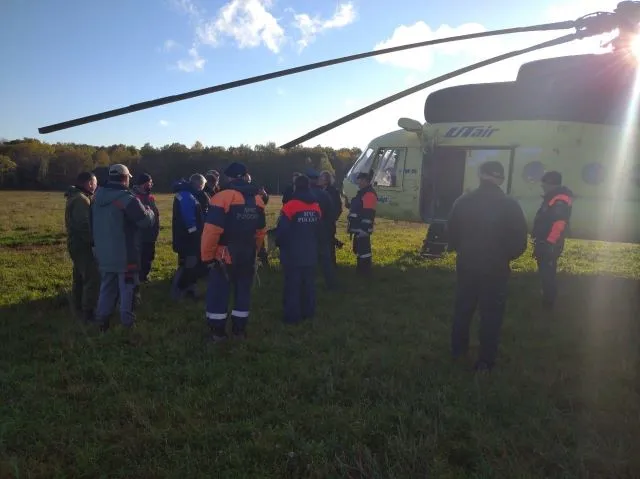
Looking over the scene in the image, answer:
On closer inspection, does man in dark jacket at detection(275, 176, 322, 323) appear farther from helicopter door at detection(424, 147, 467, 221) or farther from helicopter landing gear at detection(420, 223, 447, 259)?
helicopter landing gear at detection(420, 223, 447, 259)

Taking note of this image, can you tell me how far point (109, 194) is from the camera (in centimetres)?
550

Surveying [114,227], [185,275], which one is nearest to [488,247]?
[114,227]

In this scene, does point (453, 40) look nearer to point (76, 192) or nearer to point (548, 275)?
point (548, 275)

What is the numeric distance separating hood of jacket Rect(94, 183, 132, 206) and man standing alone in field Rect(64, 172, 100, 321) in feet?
1.73

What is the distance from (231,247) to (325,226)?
251 centimetres

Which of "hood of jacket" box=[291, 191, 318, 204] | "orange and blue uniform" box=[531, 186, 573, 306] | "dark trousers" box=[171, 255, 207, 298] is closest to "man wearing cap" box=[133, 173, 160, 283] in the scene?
"dark trousers" box=[171, 255, 207, 298]

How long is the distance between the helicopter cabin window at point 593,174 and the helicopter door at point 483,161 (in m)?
1.15

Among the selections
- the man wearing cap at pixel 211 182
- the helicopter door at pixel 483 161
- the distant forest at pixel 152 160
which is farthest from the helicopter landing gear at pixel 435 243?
the distant forest at pixel 152 160

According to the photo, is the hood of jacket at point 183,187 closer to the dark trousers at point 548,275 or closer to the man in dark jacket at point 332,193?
the man in dark jacket at point 332,193

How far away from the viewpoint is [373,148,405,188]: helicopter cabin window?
10.2 metres

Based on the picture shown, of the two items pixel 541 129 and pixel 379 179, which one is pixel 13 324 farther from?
pixel 541 129

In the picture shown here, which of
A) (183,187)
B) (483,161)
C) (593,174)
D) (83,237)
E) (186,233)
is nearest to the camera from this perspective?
(83,237)

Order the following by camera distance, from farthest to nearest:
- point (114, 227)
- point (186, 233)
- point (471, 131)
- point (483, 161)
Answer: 1. point (471, 131)
2. point (483, 161)
3. point (186, 233)
4. point (114, 227)

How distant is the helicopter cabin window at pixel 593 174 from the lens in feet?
26.1
